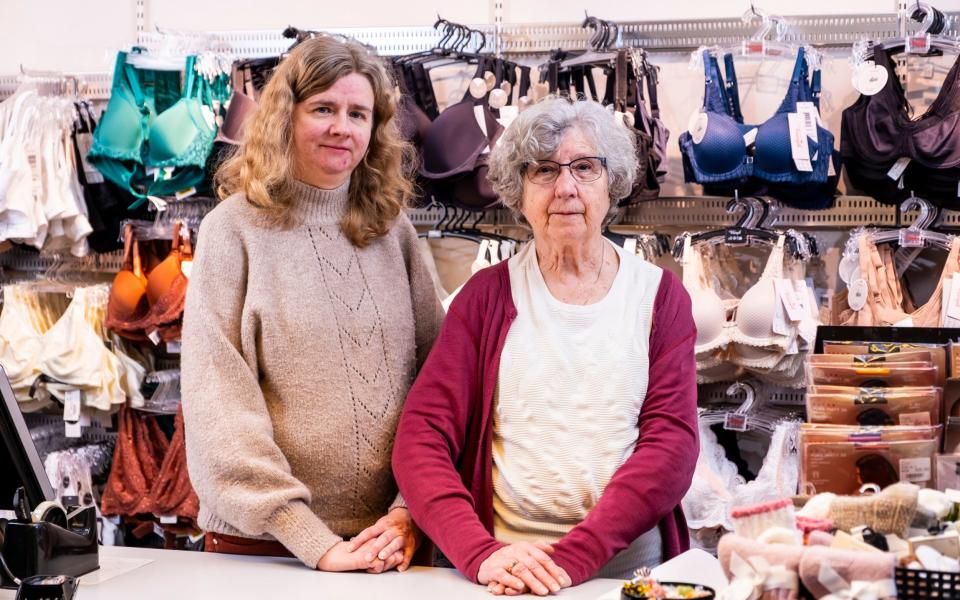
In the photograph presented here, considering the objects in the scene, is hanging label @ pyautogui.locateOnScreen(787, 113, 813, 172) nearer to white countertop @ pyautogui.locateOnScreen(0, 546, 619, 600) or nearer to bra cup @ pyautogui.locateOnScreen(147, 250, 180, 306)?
white countertop @ pyautogui.locateOnScreen(0, 546, 619, 600)

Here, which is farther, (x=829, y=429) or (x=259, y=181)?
(x=259, y=181)

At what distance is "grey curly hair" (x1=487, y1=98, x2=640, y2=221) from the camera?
2.19 meters

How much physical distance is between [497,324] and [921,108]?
2412 mm

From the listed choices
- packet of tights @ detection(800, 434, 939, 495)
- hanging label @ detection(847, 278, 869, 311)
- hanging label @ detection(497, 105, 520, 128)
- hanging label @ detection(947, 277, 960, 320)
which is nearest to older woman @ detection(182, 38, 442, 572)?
packet of tights @ detection(800, 434, 939, 495)

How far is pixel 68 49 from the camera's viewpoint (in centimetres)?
479

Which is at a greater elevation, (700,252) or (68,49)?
(68,49)

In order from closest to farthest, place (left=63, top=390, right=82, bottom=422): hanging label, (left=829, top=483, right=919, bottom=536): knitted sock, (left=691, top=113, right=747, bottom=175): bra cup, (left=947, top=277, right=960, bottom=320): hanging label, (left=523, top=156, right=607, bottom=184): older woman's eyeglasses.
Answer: (left=829, top=483, right=919, bottom=536): knitted sock → (left=523, top=156, right=607, bottom=184): older woman's eyeglasses → (left=947, top=277, right=960, bottom=320): hanging label → (left=691, top=113, right=747, bottom=175): bra cup → (left=63, top=390, right=82, bottom=422): hanging label

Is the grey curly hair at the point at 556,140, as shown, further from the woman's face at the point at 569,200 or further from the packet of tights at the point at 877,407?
the packet of tights at the point at 877,407

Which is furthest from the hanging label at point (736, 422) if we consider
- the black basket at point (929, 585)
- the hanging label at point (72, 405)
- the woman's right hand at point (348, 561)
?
the hanging label at point (72, 405)

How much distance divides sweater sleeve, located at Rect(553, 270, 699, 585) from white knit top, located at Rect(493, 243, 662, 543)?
1.2 inches

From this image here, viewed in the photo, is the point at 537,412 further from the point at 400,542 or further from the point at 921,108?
the point at 921,108

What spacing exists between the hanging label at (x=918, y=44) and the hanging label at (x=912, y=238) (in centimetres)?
60

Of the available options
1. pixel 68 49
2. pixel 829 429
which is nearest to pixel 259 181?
pixel 829 429

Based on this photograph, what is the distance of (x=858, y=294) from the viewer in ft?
11.6
